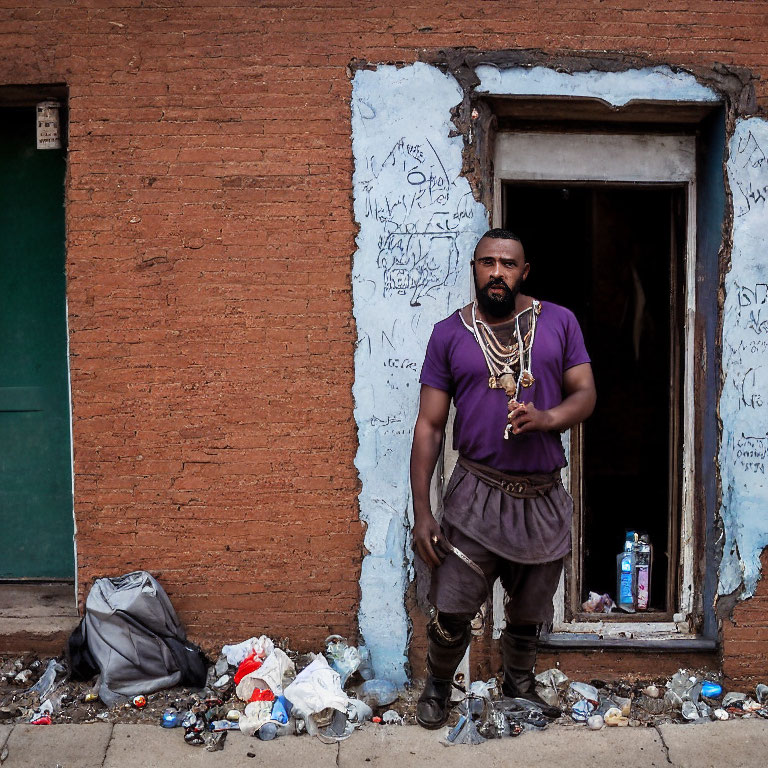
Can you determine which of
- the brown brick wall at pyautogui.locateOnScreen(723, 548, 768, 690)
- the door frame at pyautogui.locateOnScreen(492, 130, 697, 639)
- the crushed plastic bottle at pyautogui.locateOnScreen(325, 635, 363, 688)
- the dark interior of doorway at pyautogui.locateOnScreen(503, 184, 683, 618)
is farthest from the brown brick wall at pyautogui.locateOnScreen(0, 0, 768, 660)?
the brown brick wall at pyautogui.locateOnScreen(723, 548, 768, 690)

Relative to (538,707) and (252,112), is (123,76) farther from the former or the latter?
(538,707)

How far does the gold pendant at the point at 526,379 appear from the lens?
12.6 feet

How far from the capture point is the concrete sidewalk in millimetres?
3939

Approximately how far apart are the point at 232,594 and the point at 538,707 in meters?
1.68

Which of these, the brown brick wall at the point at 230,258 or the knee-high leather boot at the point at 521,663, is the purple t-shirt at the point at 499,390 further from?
the knee-high leather boot at the point at 521,663

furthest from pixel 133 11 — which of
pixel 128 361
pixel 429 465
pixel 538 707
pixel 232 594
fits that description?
pixel 538 707

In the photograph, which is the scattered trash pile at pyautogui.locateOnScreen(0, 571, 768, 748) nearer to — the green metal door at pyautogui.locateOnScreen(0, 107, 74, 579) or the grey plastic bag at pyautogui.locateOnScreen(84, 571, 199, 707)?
the grey plastic bag at pyautogui.locateOnScreen(84, 571, 199, 707)

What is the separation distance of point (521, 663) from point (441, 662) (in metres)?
0.44

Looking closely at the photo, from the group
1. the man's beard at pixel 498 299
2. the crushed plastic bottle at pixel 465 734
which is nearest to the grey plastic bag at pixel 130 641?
the crushed plastic bottle at pixel 465 734

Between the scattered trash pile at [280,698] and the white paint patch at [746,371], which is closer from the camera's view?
the scattered trash pile at [280,698]

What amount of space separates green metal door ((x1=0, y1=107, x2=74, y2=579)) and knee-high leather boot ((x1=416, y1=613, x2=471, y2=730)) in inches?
95.5

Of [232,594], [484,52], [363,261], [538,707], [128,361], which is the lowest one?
[538,707]

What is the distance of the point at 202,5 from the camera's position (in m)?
4.50

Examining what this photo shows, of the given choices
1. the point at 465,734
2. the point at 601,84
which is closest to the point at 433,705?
the point at 465,734
